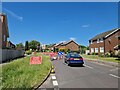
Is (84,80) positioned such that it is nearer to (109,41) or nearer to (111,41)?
(111,41)

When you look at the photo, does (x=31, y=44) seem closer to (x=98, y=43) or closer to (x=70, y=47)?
(x=70, y=47)

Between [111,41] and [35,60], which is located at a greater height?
[111,41]

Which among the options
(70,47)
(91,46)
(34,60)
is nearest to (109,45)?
(91,46)

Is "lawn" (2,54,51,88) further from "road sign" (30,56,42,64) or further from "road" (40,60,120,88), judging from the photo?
"road sign" (30,56,42,64)

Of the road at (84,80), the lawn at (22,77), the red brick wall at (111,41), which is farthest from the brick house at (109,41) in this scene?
the lawn at (22,77)

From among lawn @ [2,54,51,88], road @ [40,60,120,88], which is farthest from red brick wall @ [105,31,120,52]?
lawn @ [2,54,51,88]

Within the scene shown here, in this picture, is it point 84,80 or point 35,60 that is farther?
point 35,60

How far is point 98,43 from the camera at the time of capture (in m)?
59.1

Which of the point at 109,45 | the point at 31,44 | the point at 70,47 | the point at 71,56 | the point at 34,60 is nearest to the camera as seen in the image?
the point at 34,60

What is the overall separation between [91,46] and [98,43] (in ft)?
21.2

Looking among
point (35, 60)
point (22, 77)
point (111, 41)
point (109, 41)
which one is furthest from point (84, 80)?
point (109, 41)

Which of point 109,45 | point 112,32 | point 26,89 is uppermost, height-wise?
point 112,32

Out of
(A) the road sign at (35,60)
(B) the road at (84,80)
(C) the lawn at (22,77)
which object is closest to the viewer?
(C) the lawn at (22,77)

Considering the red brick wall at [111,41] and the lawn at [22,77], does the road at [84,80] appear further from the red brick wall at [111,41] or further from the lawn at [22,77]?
the red brick wall at [111,41]
